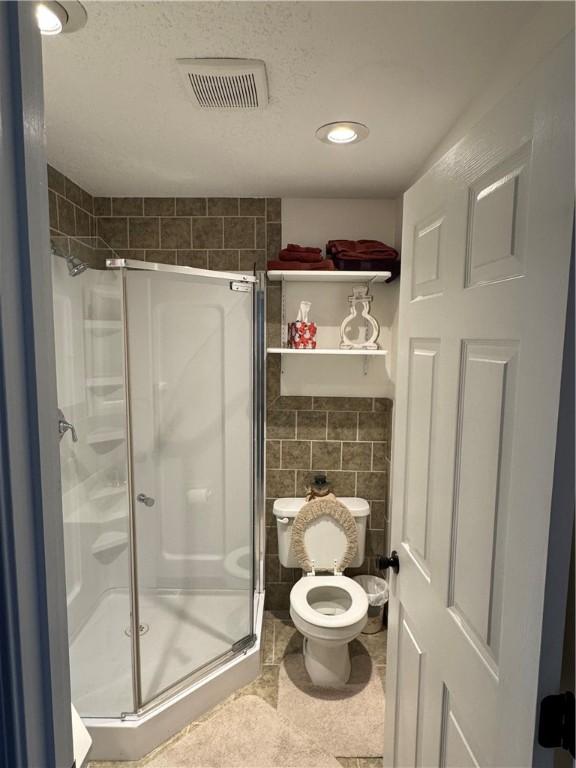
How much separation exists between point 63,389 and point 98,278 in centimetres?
51

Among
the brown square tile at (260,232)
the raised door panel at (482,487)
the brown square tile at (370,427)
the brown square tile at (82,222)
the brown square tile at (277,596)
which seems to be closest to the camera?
the raised door panel at (482,487)

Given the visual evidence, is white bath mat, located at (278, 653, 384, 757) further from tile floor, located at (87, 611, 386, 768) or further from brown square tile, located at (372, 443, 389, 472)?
brown square tile, located at (372, 443, 389, 472)

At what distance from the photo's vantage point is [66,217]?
85.6 inches

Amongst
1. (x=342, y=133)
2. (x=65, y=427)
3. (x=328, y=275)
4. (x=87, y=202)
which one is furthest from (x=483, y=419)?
(x=87, y=202)

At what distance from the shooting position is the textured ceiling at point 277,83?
3.56 feet

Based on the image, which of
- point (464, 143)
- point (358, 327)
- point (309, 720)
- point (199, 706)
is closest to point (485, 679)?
point (464, 143)

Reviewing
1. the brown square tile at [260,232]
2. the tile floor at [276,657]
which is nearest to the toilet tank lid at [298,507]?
the tile floor at [276,657]

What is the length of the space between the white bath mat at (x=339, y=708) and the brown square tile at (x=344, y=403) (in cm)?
136

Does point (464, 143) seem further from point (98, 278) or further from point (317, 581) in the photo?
point (317, 581)

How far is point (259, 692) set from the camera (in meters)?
2.13

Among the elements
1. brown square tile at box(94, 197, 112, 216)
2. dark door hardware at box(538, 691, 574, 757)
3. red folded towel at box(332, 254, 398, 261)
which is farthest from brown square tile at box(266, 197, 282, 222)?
dark door hardware at box(538, 691, 574, 757)

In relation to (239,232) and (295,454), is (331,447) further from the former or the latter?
(239,232)

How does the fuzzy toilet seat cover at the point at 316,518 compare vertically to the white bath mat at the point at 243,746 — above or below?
above

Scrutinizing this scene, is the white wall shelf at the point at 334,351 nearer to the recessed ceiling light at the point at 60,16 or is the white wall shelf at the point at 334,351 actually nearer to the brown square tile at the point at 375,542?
the brown square tile at the point at 375,542
